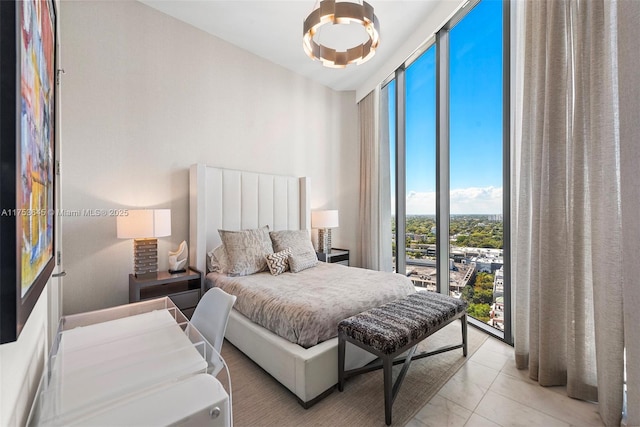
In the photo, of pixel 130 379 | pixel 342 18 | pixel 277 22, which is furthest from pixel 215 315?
pixel 277 22

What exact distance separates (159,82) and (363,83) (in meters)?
2.97

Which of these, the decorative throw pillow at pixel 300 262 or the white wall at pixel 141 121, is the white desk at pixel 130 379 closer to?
the white wall at pixel 141 121

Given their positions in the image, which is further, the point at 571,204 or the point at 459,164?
the point at 459,164

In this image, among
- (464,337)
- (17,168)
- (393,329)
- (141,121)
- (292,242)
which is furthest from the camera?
(292,242)

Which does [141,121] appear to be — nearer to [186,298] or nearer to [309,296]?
[186,298]

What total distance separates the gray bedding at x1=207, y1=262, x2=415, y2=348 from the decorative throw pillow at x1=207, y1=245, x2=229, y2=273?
0.27 feet

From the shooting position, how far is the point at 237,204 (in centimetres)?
336

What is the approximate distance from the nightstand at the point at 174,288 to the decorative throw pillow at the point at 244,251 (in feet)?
1.21

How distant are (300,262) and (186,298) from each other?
1196mm

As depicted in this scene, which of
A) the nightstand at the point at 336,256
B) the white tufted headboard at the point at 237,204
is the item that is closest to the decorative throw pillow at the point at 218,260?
the white tufted headboard at the point at 237,204

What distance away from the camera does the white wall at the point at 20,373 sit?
609 mm

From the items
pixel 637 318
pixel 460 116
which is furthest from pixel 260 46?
pixel 637 318

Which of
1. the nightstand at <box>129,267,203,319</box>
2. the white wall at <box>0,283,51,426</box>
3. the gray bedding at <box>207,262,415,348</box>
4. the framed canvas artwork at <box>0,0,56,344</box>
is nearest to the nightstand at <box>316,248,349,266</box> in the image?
the gray bedding at <box>207,262,415,348</box>

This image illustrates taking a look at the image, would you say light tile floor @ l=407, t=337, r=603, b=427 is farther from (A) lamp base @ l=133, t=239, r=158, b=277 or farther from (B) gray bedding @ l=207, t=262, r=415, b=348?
(A) lamp base @ l=133, t=239, r=158, b=277
